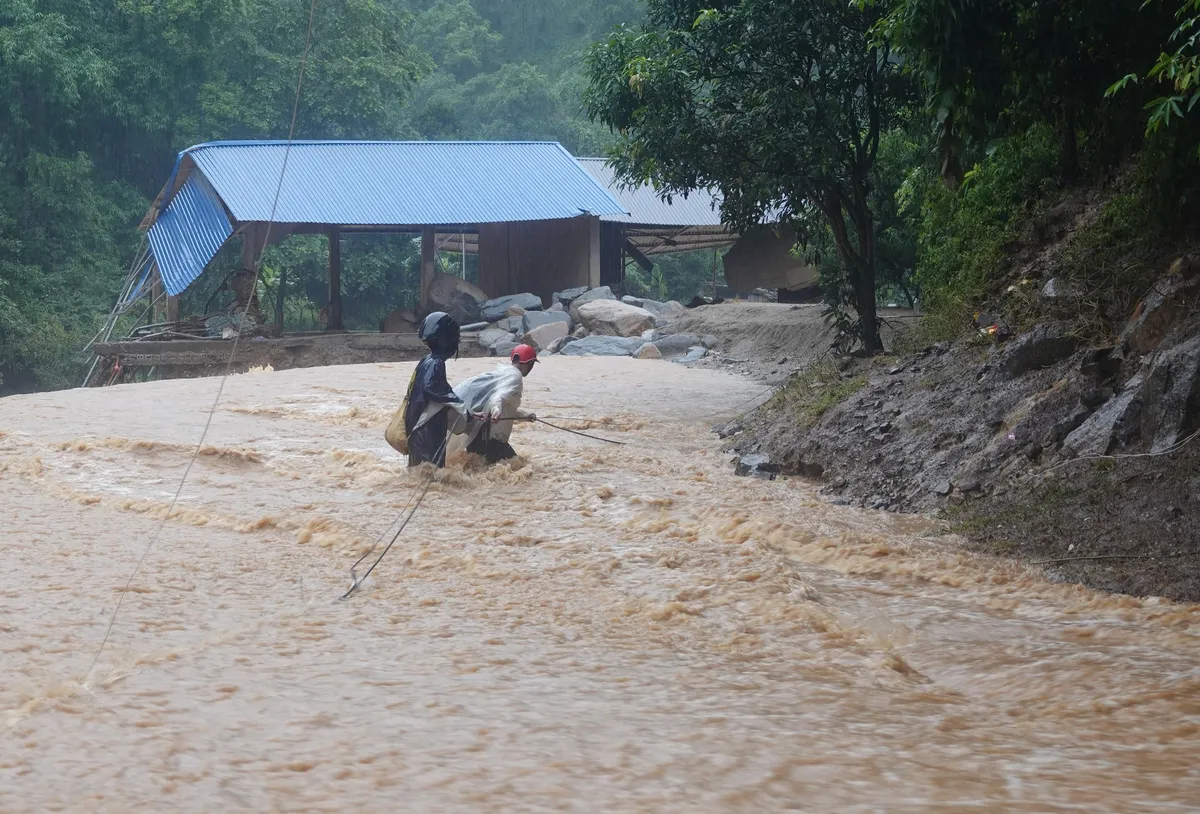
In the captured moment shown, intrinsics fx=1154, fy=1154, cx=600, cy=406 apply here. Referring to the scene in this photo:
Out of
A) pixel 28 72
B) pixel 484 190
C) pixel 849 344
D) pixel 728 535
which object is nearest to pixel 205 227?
pixel 484 190

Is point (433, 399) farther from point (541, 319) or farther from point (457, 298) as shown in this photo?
point (457, 298)

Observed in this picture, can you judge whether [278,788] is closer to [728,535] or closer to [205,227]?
[728,535]

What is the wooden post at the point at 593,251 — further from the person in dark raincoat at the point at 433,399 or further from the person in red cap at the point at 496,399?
the person in dark raincoat at the point at 433,399

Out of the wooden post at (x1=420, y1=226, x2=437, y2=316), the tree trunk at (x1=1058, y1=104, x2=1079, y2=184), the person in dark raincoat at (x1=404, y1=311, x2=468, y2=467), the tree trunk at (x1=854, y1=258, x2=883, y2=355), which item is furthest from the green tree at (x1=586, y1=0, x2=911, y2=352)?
the wooden post at (x1=420, y1=226, x2=437, y2=316)

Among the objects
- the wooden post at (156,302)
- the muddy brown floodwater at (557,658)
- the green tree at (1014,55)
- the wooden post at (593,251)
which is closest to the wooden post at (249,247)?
the wooden post at (156,302)

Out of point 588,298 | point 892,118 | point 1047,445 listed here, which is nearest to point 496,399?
point 1047,445

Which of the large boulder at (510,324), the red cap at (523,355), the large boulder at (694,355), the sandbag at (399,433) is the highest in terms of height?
the large boulder at (510,324)

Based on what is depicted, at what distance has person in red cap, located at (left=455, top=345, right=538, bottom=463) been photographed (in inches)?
325

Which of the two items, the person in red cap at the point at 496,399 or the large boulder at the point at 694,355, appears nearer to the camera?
the person in red cap at the point at 496,399

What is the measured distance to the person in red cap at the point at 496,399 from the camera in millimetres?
8266

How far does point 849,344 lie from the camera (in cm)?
1336

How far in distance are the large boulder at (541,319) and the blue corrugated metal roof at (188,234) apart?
5675 millimetres

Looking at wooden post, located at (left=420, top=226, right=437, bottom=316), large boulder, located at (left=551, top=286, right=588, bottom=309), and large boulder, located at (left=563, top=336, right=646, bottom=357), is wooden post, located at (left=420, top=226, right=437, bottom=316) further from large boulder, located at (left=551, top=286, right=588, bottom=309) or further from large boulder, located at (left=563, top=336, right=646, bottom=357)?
large boulder, located at (left=563, top=336, right=646, bottom=357)

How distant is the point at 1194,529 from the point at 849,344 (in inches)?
298
